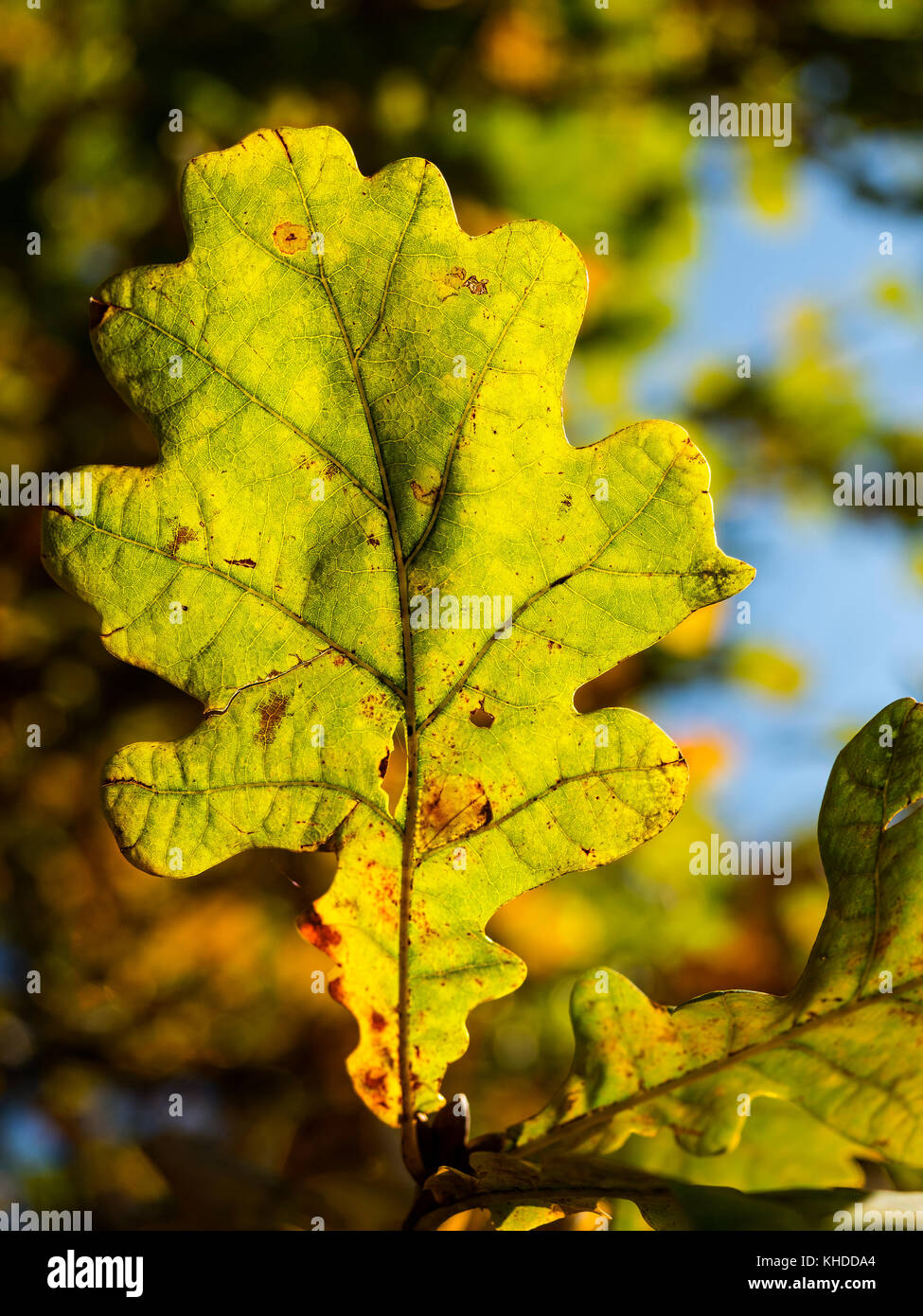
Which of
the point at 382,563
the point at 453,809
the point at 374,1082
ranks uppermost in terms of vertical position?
the point at 382,563

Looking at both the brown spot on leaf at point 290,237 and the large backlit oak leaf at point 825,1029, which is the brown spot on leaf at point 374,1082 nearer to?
the large backlit oak leaf at point 825,1029

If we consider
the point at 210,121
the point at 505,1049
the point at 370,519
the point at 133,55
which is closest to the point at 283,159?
the point at 370,519

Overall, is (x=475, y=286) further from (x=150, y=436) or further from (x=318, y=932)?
(x=150, y=436)

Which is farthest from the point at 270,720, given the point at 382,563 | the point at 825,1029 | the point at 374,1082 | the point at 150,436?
the point at 150,436

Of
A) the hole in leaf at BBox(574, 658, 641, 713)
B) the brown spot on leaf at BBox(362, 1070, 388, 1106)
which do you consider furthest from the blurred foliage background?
the brown spot on leaf at BBox(362, 1070, 388, 1106)
